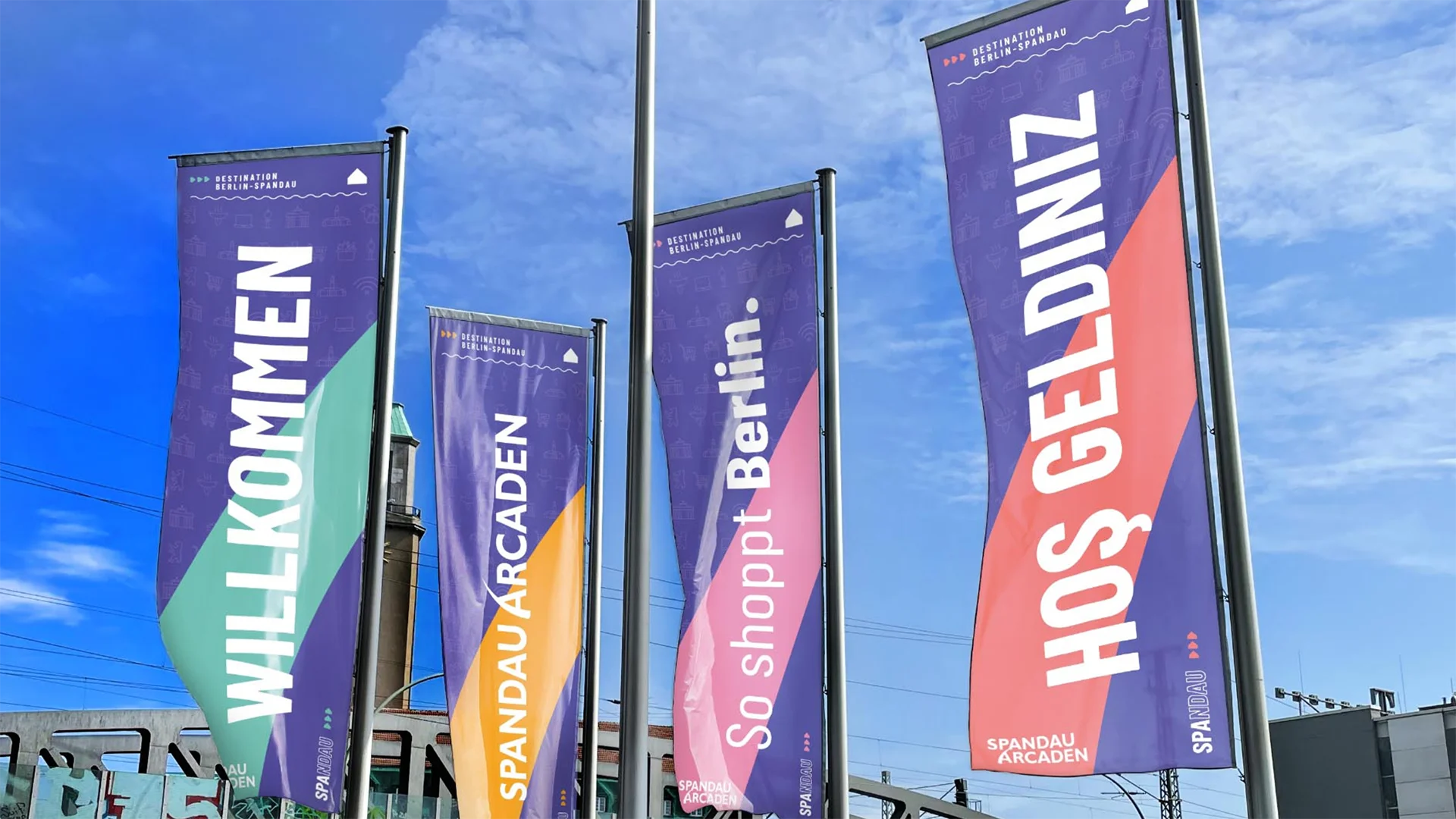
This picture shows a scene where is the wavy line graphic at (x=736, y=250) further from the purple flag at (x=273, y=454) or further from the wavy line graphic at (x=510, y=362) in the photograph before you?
the wavy line graphic at (x=510, y=362)

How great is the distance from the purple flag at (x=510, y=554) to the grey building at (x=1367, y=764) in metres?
60.2

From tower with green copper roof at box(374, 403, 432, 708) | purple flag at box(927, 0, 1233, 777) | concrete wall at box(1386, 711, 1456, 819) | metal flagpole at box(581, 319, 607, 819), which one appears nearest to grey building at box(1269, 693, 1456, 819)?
concrete wall at box(1386, 711, 1456, 819)

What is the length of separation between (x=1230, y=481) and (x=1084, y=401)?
44.1 inches

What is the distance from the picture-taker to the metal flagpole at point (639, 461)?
36.2 feet

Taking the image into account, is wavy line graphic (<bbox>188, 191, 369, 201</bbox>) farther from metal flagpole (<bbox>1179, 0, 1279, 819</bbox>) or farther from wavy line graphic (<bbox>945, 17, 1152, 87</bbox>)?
metal flagpole (<bbox>1179, 0, 1279, 819</bbox>)

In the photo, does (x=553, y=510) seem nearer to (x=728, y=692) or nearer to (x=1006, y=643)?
(x=728, y=692)

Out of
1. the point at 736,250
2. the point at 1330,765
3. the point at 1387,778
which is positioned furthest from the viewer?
the point at 1330,765

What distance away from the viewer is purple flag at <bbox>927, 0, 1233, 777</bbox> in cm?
925

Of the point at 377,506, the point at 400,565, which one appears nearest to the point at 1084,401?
the point at 377,506

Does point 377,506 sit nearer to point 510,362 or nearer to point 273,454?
point 273,454

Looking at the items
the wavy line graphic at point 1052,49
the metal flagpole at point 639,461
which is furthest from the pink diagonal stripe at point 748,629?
the wavy line graphic at point 1052,49

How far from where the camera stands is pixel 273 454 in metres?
13.4

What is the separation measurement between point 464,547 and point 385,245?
4839 millimetres

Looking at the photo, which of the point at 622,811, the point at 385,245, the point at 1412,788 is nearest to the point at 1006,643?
the point at 622,811
